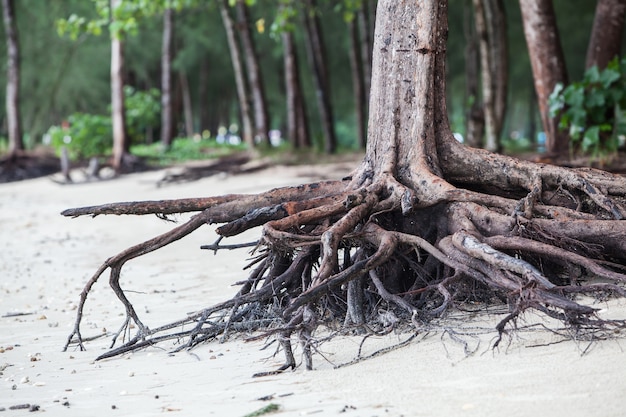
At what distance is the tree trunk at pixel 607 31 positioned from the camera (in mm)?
10648

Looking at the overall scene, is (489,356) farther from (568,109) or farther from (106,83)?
(106,83)

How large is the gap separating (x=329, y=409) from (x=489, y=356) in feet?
2.85

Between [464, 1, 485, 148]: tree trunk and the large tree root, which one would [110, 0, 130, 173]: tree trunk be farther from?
the large tree root

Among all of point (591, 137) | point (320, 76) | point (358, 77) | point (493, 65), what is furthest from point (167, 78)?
point (591, 137)

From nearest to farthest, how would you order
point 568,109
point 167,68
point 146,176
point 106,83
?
point 568,109 < point 146,176 < point 167,68 < point 106,83

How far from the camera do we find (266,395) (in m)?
3.66

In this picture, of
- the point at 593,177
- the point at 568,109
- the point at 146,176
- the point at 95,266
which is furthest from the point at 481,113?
the point at 593,177

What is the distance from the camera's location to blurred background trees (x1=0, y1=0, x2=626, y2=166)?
14.5 metres

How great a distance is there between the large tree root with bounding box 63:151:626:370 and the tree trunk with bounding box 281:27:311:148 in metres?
13.3

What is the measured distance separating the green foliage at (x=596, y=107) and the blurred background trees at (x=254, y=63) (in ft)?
1.55

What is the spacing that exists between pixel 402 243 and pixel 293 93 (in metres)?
14.6

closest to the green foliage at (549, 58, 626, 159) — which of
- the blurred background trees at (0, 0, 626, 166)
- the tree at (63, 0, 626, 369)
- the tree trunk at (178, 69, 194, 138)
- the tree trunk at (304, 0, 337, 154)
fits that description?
A: the blurred background trees at (0, 0, 626, 166)

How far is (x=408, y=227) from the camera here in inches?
207

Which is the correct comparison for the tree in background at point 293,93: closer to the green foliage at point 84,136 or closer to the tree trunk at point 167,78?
the tree trunk at point 167,78
